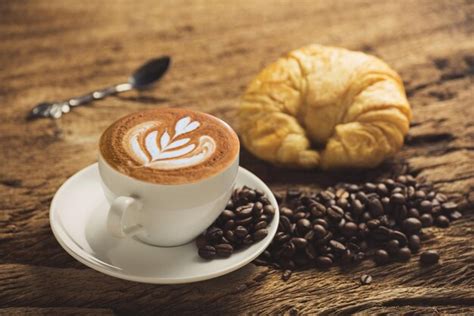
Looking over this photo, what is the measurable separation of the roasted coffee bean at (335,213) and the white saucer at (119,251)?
174 mm

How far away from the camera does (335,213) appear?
1.64 metres

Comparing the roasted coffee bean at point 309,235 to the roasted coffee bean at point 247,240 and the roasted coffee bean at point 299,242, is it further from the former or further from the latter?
the roasted coffee bean at point 247,240

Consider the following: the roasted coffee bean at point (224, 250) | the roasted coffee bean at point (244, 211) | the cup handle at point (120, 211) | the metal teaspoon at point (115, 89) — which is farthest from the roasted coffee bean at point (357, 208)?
the metal teaspoon at point (115, 89)

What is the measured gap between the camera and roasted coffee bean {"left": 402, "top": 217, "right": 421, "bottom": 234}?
1.65 m

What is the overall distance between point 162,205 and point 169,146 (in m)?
0.16

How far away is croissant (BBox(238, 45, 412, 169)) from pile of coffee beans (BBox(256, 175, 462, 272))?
0.51 feet

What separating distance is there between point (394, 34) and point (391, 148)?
3.65 ft

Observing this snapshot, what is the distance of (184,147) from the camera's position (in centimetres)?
144

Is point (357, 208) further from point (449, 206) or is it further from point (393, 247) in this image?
point (449, 206)

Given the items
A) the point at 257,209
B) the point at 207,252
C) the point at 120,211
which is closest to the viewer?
the point at 120,211

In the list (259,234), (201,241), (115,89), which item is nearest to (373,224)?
(259,234)

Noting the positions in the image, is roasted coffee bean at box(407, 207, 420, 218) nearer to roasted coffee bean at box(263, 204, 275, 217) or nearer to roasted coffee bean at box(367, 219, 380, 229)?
roasted coffee bean at box(367, 219, 380, 229)

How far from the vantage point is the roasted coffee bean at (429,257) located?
156cm

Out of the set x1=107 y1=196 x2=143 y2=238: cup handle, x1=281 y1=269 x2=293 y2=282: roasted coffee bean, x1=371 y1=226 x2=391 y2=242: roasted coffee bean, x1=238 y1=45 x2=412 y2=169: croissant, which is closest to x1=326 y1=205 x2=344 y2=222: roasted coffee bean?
x1=371 y1=226 x2=391 y2=242: roasted coffee bean
